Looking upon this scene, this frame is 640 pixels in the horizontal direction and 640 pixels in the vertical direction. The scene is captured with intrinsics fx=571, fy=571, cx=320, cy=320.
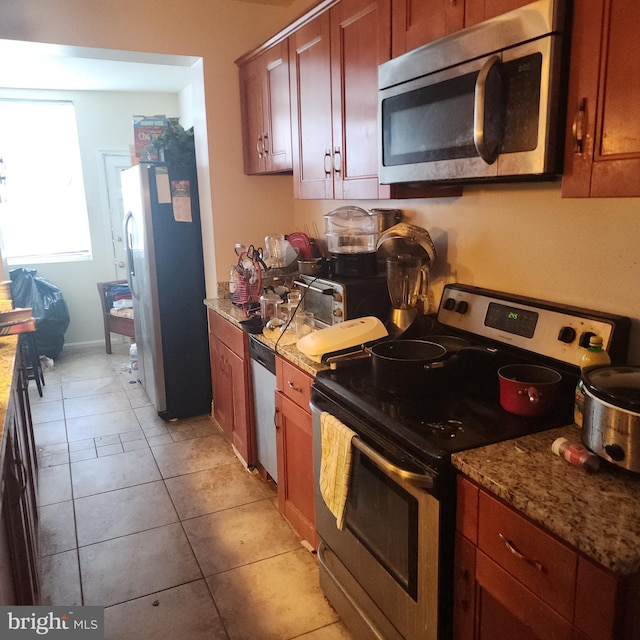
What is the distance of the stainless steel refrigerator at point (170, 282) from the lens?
3.53 meters

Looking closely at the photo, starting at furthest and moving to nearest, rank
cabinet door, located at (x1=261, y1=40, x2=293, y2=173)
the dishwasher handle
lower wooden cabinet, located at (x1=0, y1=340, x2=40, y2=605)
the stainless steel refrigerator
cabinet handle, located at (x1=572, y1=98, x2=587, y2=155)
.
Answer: the stainless steel refrigerator → cabinet door, located at (x1=261, y1=40, x2=293, y2=173) → the dishwasher handle → lower wooden cabinet, located at (x1=0, y1=340, x2=40, y2=605) → cabinet handle, located at (x1=572, y1=98, x2=587, y2=155)

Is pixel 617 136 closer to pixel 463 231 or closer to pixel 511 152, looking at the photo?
pixel 511 152

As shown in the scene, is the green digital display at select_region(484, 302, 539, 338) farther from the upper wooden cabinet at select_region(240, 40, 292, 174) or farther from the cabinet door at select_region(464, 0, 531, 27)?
the upper wooden cabinet at select_region(240, 40, 292, 174)

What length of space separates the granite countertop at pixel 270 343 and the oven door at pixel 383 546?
187mm

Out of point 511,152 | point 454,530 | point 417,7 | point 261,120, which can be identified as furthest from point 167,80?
point 454,530

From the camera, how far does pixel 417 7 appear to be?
1820 millimetres

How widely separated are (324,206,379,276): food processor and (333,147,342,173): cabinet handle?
0.23m

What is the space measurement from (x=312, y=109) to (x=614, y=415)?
193 cm

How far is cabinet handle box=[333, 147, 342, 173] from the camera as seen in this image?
2399 mm

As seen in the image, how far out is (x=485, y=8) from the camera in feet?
A: 5.07

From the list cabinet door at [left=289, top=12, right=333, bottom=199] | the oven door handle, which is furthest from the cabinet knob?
cabinet door at [left=289, top=12, right=333, bottom=199]

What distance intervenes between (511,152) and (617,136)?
0.95ft

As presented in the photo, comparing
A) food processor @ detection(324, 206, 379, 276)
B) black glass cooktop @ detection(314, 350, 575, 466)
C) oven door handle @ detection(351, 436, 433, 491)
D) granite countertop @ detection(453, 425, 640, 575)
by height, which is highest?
food processor @ detection(324, 206, 379, 276)

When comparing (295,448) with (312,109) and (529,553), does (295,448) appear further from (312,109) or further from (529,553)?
(312,109)
